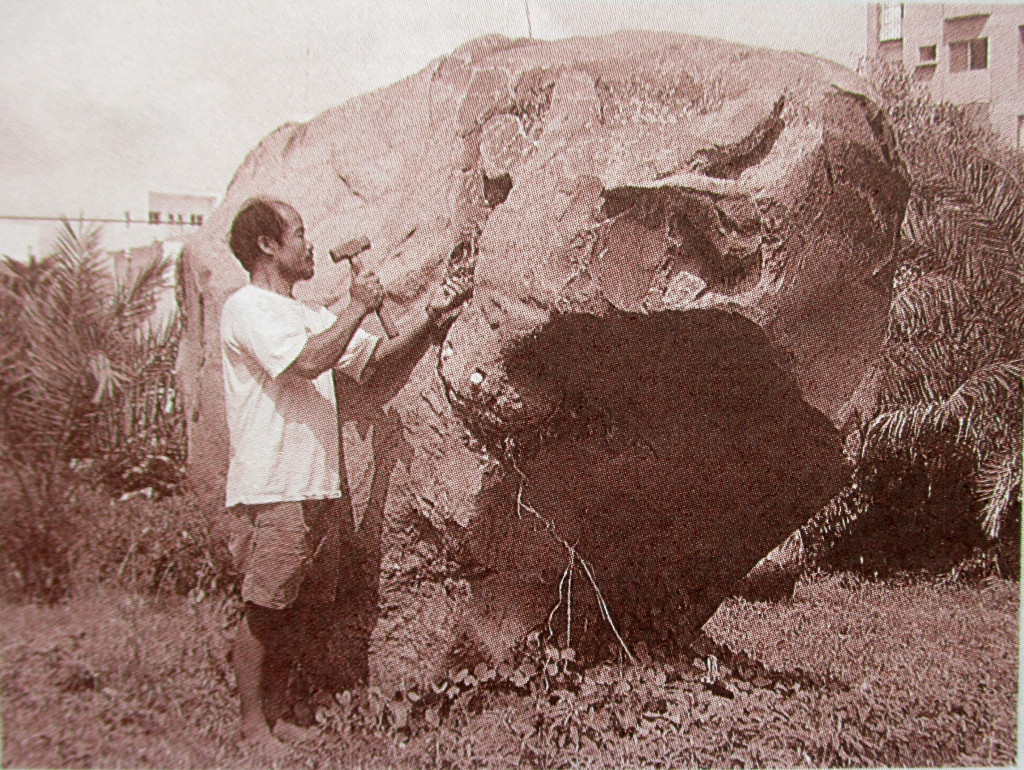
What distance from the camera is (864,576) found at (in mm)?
3090

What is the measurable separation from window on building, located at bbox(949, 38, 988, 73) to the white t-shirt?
8.34ft

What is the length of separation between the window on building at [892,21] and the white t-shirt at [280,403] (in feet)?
7.67

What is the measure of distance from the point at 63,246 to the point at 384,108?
1247 mm

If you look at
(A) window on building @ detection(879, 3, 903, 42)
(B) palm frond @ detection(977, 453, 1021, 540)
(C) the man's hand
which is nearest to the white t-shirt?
(C) the man's hand

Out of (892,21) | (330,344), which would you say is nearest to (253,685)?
(330,344)

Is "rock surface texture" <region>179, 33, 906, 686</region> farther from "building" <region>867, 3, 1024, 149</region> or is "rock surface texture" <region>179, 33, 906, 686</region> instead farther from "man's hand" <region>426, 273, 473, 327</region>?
"building" <region>867, 3, 1024, 149</region>

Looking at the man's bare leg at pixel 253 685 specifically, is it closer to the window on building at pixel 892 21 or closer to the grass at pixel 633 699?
the grass at pixel 633 699

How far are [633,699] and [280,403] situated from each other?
5.42 feet

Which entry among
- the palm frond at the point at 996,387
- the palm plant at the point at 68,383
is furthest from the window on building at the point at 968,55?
the palm plant at the point at 68,383

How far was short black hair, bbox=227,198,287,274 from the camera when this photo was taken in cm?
270

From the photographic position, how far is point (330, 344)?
262cm

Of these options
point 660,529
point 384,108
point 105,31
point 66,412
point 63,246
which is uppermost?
point 105,31

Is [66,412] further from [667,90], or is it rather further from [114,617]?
[667,90]

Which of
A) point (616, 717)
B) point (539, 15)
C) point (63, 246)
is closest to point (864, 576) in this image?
point (616, 717)
